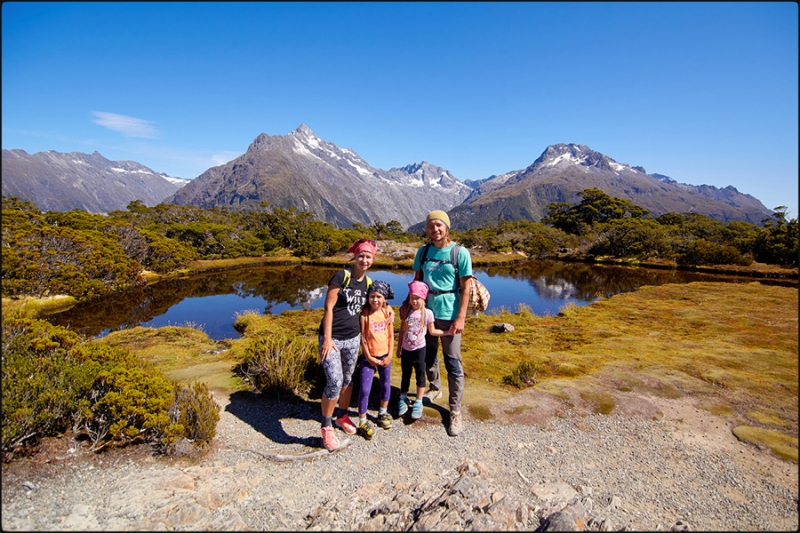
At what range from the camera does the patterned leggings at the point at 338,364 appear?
5.25 meters

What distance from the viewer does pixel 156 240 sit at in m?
36.5

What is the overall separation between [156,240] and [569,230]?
75.1 m

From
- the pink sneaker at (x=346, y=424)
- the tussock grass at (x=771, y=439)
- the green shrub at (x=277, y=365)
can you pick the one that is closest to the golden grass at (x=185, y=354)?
the green shrub at (x=277, y=365)

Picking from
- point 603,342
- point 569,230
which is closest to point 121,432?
point 603,342

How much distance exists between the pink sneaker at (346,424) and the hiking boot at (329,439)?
1.06 ft

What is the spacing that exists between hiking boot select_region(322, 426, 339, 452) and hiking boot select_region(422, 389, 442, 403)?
70.8 inches

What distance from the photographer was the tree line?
21078 mm

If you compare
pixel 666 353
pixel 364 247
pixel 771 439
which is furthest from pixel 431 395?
pixel 666 353

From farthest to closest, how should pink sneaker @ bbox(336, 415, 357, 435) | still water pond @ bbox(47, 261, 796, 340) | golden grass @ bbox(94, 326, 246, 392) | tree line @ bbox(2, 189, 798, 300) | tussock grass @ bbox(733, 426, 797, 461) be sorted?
tree line @ bbox(2, 189, 798, 300), still water pond @ bbox(47, 261, 796, 340), golden grass @ bbox(94, 326, 246, 392), pink sneaker @ bbox(336, 415, 357, 435), tussock grass @ bbox(733, 426, 797, 461)

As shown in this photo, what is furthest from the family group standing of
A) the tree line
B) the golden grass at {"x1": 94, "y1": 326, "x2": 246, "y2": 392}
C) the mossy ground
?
the tree line

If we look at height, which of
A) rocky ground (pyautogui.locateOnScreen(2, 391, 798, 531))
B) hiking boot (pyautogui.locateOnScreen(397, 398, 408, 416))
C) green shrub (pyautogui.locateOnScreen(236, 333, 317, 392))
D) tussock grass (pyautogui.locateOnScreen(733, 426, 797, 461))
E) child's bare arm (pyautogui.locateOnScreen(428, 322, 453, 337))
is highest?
child's bare arm (pyautogui.locateOnScreen(428, 322, 453, 337))

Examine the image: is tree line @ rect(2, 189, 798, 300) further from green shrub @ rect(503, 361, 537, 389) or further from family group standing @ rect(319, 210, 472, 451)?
green shrub @ rect(503, 361, 537, 389)

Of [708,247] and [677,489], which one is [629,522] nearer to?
[677,489]

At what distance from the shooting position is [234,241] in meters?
50.2
